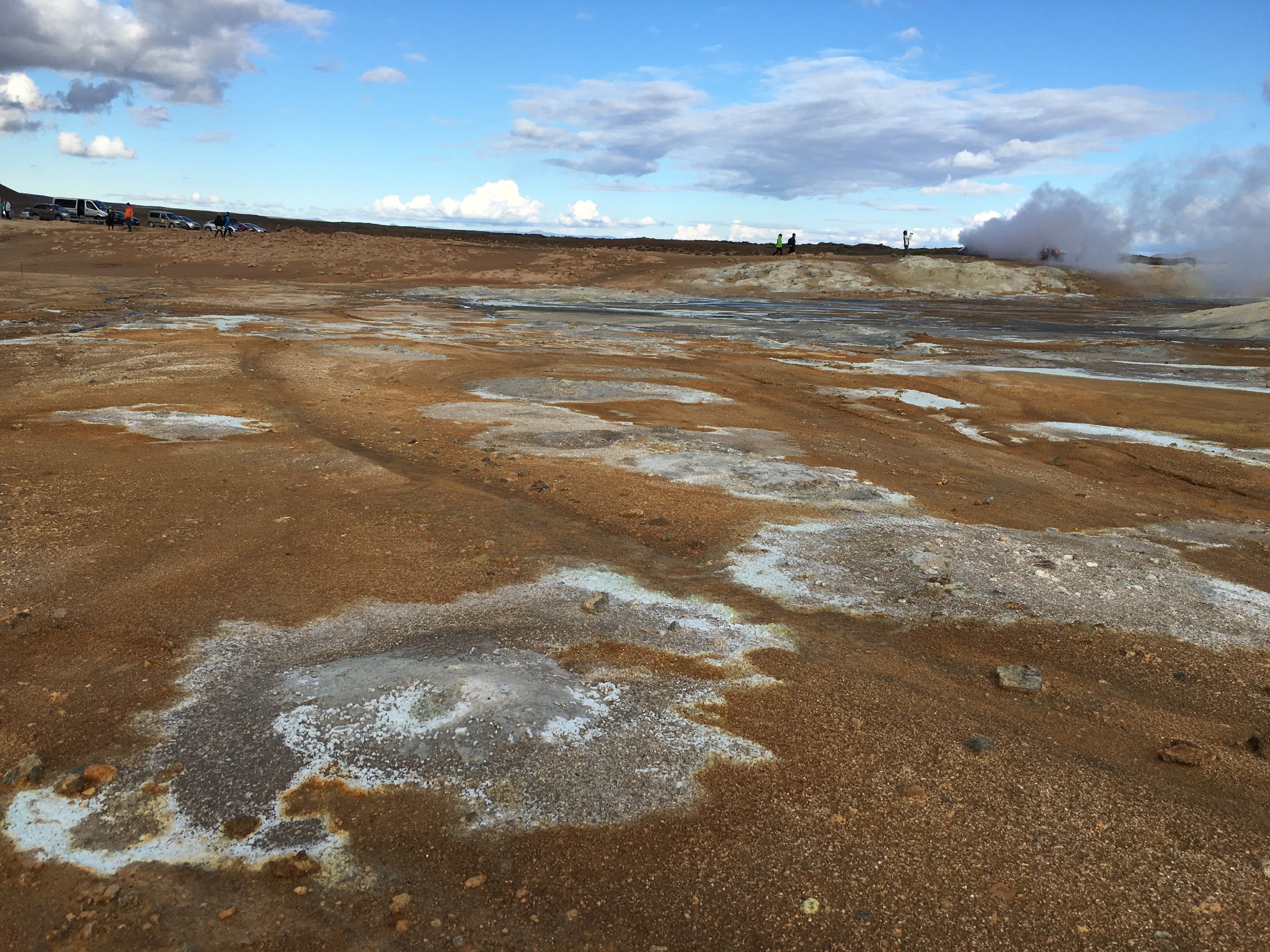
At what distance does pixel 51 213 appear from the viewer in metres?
54.9

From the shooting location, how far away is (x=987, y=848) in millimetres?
3305

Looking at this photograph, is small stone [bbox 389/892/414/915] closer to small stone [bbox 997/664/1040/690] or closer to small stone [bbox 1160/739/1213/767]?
small stone [bbox 997/664/1040/690]

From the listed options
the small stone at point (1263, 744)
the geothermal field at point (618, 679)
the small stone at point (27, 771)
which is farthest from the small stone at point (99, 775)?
the small stone at point (1263, 744)

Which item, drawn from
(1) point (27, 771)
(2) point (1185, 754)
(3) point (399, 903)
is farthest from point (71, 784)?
(2) point (1185, 754)

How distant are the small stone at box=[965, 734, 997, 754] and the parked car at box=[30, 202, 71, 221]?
211ft

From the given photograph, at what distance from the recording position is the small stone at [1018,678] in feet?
14.9

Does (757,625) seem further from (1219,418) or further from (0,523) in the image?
(1219,418)

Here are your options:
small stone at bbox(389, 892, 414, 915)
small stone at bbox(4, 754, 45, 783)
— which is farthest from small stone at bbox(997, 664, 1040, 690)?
small stone at bbox(4, 754, 45, 783)

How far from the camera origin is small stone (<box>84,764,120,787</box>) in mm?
3525

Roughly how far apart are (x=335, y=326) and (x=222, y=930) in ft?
64.6

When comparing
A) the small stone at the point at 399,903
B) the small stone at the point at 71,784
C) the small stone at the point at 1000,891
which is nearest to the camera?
the small stone at the point at 399,903

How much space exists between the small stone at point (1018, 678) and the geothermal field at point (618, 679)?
16mm

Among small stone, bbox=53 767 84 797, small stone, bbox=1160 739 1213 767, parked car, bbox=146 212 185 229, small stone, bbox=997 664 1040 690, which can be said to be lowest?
small stone, bbox=53 767 84 797

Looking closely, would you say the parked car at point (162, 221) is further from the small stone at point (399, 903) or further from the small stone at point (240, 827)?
the small stone at point (399, 903)
